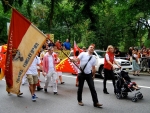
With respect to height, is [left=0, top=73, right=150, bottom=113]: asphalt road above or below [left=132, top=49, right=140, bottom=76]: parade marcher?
below

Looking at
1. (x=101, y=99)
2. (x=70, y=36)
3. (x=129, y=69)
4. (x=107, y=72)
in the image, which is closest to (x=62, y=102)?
(x=101, y=99)

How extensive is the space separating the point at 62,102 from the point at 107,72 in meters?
2.25

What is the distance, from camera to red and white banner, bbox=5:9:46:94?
6855mm

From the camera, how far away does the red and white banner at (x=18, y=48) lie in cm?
686

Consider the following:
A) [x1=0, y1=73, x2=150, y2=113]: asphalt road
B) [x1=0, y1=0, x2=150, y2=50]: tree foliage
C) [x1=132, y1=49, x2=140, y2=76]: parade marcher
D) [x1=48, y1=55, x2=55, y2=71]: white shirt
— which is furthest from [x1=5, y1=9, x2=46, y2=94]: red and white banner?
[x1=0, y1=0, x2=150, y2=50]: tree foliage

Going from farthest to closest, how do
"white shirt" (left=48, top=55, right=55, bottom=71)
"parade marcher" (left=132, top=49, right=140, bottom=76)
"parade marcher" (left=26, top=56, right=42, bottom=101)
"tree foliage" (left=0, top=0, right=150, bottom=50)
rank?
"tree foliage" (left=0, top=0, right=150, bottom=50), "parade marcher" (left=132, top=49, right=140, bottom=76), "white shirt" (left=48, top=55, right=55, bottom=71), "parade marcher" (left=26, top=56, right=42, bottom=101)

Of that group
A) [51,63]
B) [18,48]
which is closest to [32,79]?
[51,63]

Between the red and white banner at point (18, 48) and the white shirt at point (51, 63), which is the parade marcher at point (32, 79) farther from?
the red and white banner at point (18, 48)

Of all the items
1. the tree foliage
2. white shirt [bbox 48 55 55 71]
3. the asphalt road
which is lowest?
the asphalt road

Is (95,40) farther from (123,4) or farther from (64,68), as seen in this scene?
(64,68)

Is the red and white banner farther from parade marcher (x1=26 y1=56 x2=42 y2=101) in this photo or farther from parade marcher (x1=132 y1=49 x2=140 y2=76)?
parade marcher (x1=132 y1=49 x2=140 y2=76)

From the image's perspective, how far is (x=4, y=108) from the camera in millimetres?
7910

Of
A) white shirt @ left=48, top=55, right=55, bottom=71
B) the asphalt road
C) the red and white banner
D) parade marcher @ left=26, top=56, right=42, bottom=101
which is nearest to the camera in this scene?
the red and white banner

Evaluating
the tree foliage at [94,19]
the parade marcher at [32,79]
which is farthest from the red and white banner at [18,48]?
the tree foliage at [94,19]
